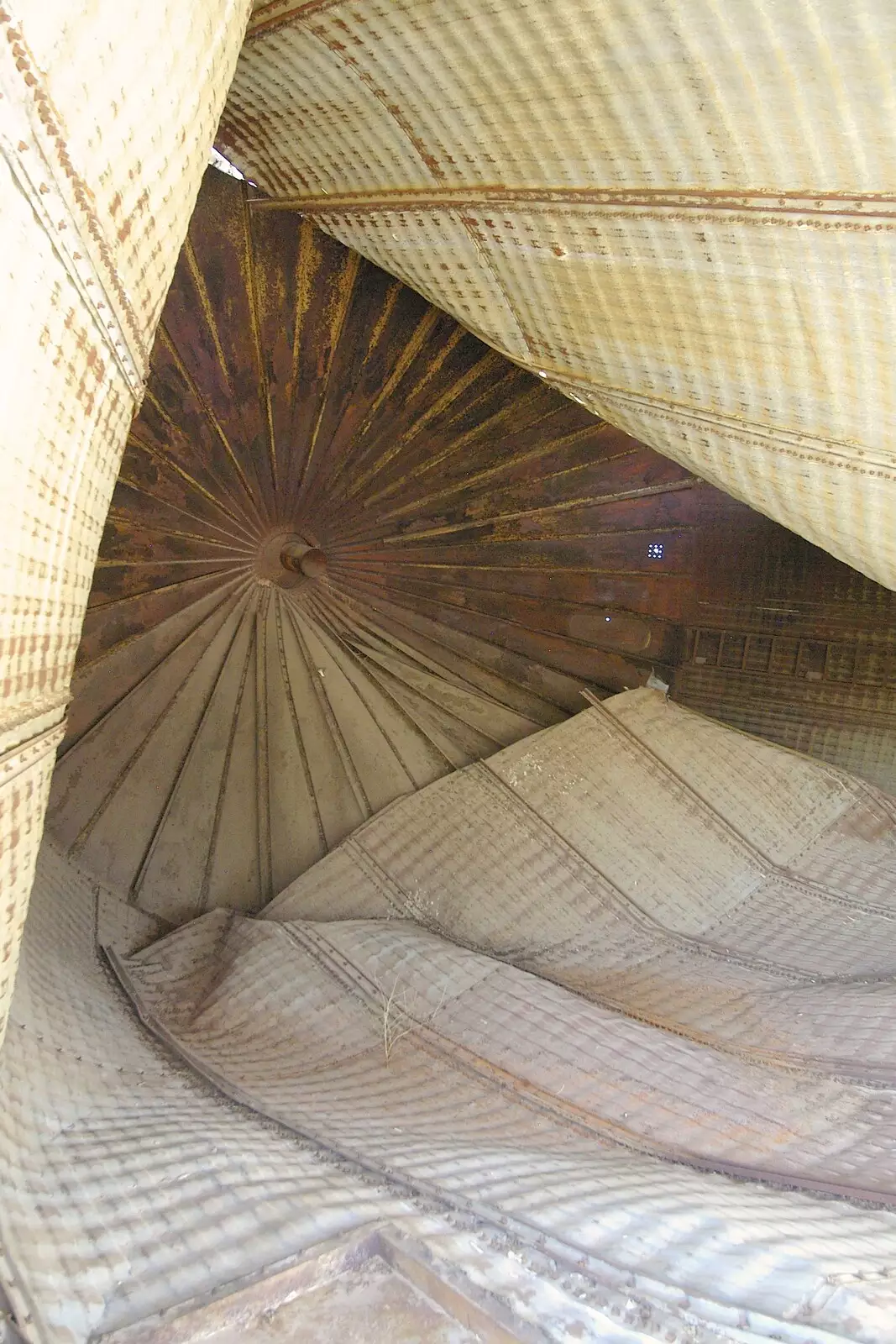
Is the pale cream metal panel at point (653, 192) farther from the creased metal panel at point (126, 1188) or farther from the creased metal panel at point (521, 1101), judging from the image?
the creased metal panel at point (126, 1188)

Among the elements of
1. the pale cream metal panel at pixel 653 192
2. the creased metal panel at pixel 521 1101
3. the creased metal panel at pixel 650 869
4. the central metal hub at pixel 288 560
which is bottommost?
the creased metal panel at pixel 521 1101

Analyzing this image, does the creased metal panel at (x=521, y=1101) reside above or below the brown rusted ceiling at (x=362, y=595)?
below

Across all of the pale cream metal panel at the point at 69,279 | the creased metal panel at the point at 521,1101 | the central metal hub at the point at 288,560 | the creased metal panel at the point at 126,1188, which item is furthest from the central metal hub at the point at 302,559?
the pale cream metal panel at the point at 69,279

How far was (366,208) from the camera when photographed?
2971 millimetres

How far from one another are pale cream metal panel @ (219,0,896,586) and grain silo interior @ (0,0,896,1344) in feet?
0.04

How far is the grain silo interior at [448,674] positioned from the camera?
1319 millimetres

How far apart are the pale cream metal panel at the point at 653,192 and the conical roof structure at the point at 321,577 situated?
181 cm

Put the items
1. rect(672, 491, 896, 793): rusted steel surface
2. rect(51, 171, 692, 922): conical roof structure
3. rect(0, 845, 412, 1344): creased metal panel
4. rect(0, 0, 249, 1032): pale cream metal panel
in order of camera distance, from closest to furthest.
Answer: rect(0, 0, 249, 1032): pale cream metal panel < rect(0, 845, 412, 1344): creased metal panel < rect(51, 171, 692, 922): conical roof structure < rect(672, 491, 896, 793): rusted steel surface

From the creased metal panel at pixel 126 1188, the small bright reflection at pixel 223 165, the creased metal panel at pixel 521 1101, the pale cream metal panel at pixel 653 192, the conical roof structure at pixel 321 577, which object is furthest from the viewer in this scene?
the conical roof structure at pixel 321 577

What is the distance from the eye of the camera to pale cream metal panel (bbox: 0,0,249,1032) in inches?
38.5

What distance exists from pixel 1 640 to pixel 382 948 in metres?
2.71

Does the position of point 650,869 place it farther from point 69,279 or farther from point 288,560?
point 69,279

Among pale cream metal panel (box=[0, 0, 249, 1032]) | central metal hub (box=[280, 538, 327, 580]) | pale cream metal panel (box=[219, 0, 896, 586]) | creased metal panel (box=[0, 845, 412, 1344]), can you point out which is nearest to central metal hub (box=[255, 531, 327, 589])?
central metal hub (box=[280, 538, 327, 580])

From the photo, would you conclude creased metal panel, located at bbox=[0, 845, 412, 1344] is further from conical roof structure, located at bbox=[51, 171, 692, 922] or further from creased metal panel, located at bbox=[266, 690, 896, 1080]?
conical roof structure, located at bbox=[51, 171, 692, 922]
